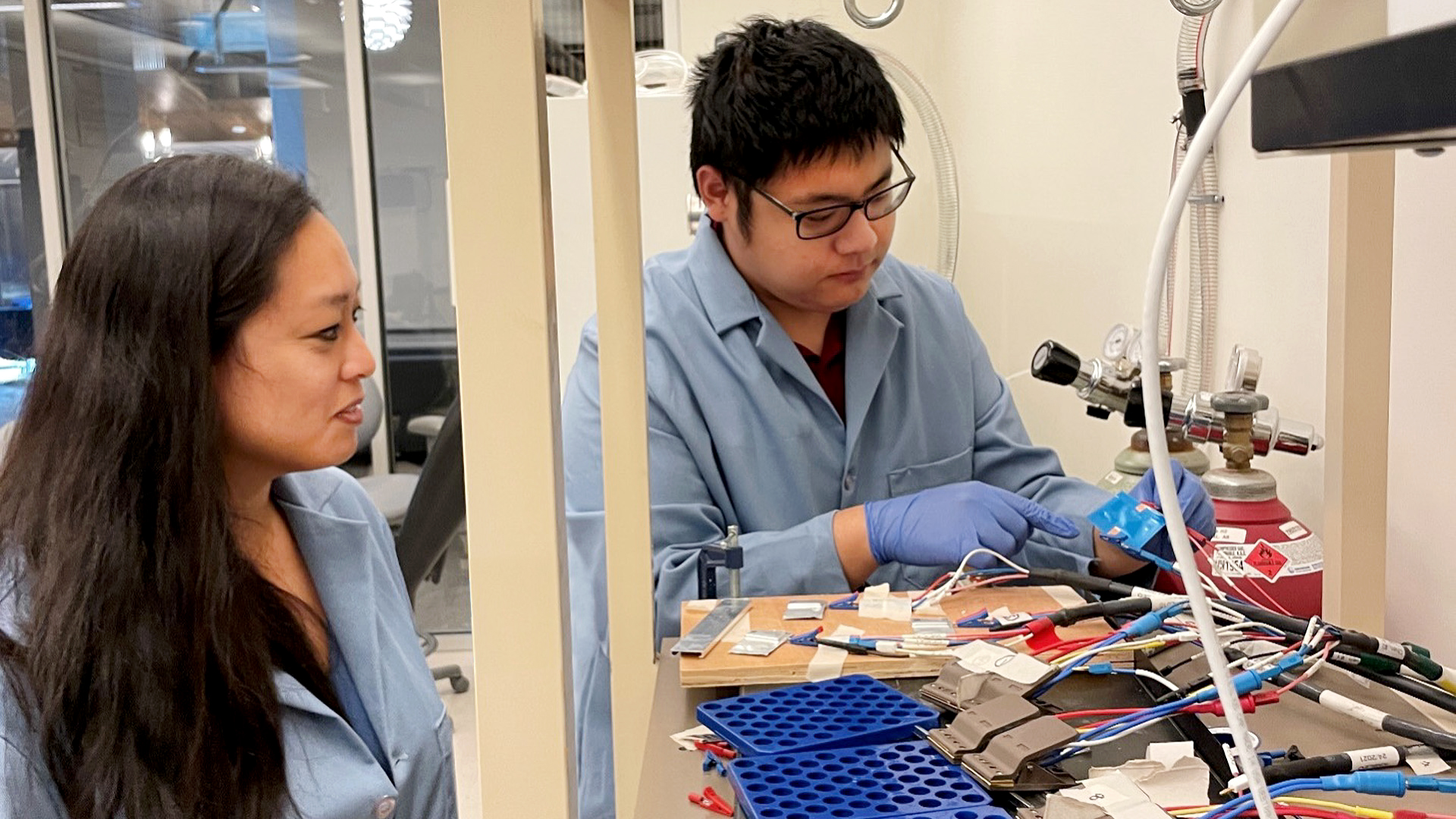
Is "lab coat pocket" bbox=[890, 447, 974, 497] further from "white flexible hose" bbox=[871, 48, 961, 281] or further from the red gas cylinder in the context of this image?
"white flexible hose" bbox=[871, 48, 961, 281]

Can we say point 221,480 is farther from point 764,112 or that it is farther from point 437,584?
point 437,584

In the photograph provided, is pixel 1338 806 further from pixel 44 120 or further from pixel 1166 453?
pixel 44 120

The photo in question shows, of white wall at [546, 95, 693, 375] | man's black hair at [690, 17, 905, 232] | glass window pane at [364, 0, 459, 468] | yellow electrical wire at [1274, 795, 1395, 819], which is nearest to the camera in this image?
yellow electrical wire at [1274, 795, 1395, 819]

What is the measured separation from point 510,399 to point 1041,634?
0.59m

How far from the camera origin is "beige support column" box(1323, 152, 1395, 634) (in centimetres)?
90

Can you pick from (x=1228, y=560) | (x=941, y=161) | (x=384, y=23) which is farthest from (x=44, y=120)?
(x=1228, y=560)

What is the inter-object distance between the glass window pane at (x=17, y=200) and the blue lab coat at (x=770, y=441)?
287 centimetres

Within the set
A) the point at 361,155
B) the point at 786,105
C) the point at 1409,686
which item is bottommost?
the point at 1409,686

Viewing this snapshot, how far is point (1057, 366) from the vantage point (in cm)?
106

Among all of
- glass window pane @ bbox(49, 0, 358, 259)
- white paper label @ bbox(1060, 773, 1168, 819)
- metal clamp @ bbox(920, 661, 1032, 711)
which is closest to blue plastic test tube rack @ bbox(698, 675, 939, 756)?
metal clamp @ bbox(920, 661, 1032, 711)

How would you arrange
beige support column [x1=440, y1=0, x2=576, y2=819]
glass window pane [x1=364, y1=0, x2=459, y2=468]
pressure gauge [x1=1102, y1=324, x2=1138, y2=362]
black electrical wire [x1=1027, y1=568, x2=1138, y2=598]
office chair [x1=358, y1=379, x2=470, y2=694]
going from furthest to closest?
glass window pane [x1=364, y1=0, x2=459, y2=468] → office chair [x1=358, y1=379, x2=470, y2=694] → pressure gauge [x1=1102, y1=324, x2=1138, y2=362] → black electrical wire [x1=1027, y1=568, x2=1138, y2=598] → beige support column [x1=440, y1=0, x2=576, y2=819]

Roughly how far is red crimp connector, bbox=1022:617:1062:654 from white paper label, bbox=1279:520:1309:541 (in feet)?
1.01

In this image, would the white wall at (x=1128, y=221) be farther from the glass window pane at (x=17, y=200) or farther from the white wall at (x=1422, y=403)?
the glass window pane at (x=17, y=200)

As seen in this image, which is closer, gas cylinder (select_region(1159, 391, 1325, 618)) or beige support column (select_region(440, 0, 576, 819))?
beige support column (select_region(440, 0, 576, 819))
